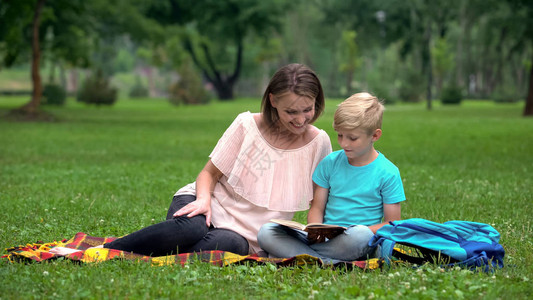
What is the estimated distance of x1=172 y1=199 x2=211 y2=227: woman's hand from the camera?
16.7 ft

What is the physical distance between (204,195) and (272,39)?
243ft

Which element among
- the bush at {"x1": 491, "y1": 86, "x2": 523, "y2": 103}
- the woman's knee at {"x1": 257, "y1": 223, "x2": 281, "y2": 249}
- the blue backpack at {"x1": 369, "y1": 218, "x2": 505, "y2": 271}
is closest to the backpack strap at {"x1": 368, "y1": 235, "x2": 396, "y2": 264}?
the blue backpack at {"x1": 369, "y1": 218, "x2": 505, "y2": 271}

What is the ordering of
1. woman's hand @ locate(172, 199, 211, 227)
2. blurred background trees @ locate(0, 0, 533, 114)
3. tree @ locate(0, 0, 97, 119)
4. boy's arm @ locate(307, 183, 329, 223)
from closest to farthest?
woman's hand @ locate(172, 199, 211, 227) < boy's arm @ locate(307, 183, 329, 223) < tree @ locate(0, 0, 97, 119) < blurred background trees @ locate(0, 0, 533, 114)

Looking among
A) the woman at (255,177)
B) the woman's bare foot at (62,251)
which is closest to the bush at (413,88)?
the woman at (255,177)

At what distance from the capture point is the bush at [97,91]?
46.8 meters

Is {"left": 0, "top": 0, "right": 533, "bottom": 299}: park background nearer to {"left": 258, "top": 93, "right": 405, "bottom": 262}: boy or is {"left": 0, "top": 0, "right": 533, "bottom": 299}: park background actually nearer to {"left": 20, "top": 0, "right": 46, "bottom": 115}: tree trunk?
{"left": 20, "top": 0, "right": 46, "bottom": 115}: tree trunk

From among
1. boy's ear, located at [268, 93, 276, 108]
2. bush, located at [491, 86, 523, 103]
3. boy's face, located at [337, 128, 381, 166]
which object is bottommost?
bush, located at [491, 86, 523, 103]

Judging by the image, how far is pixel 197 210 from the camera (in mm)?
5129

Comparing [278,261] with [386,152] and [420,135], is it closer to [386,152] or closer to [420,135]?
[386,152]

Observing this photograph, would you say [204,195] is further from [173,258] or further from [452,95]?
[452,95]

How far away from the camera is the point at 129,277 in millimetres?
4363

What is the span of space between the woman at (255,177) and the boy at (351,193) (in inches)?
8.5

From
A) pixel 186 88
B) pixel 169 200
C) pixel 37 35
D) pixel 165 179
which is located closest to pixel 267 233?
pixel 169 200

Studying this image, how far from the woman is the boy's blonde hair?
30cm
